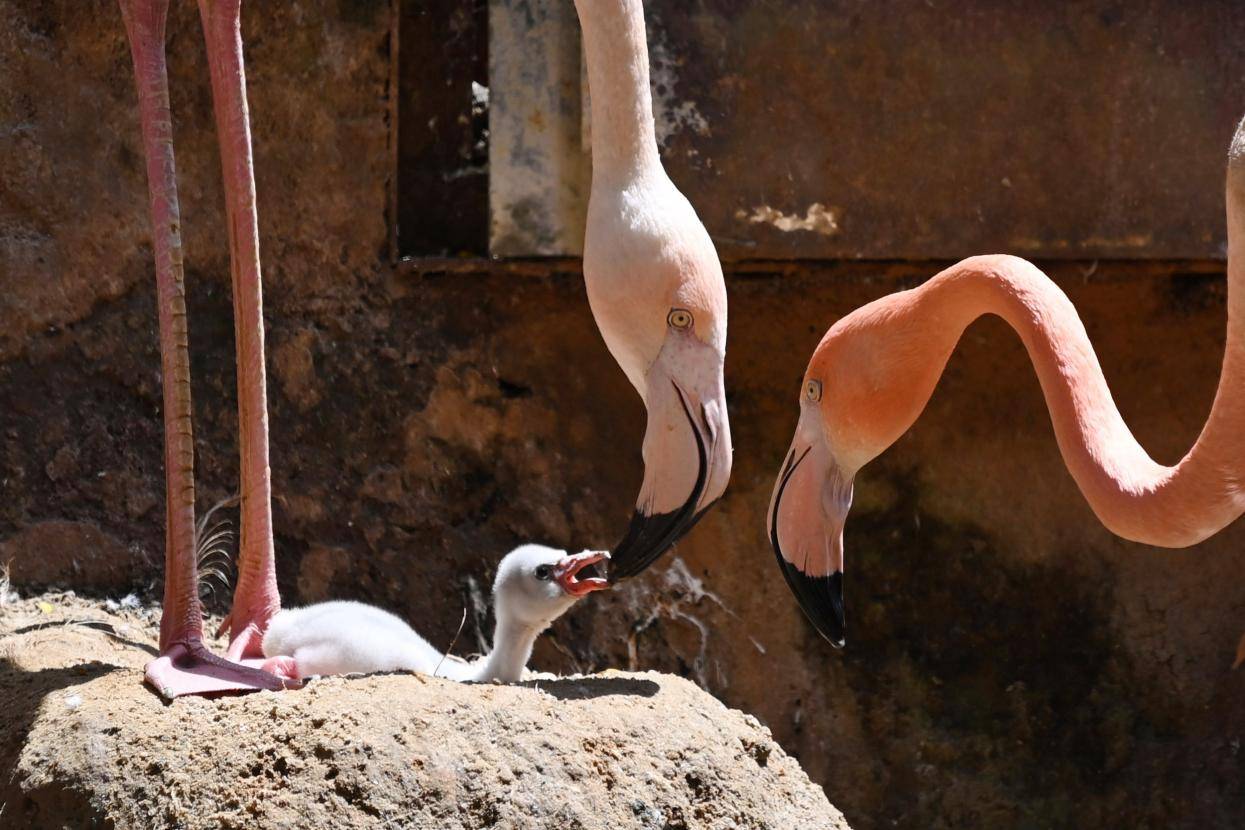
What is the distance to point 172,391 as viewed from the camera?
3.10 metres

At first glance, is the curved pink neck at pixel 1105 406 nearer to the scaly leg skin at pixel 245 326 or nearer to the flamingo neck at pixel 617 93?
the flamingo neck at pixel 617 93

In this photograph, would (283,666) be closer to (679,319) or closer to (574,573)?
(574,573)

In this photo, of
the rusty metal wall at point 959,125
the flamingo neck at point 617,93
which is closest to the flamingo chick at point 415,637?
the flamingo neck at point 617,93

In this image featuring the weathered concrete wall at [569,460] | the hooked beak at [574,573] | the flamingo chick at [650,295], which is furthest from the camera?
the weathered concrete wall at [569,460]

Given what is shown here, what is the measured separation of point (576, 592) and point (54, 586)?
5.06ft

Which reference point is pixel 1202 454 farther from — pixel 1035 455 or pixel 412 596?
pixel 412 596

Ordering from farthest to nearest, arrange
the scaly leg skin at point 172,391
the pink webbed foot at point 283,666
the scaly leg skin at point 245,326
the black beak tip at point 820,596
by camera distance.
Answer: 1. the black beak tip at point 820,596
2. the scaly leg skin at point 245,326
3. the pink webbed foot at point 283,666
4. the scaly leg skin at point 172,391

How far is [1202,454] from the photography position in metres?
3.10

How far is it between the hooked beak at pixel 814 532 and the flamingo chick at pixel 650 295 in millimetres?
374

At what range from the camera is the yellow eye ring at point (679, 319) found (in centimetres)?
319

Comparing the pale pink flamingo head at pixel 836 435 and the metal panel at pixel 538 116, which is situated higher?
the metal panel at pixel 538 116

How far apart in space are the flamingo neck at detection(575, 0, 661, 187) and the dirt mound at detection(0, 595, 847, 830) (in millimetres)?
1056

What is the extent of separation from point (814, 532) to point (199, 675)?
4.27 ft

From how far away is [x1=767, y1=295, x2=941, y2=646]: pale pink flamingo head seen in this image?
136 inches
